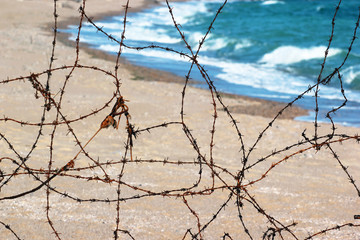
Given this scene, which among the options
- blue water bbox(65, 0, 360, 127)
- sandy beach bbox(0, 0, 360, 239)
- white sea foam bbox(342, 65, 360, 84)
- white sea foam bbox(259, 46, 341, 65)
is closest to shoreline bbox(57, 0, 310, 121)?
sandy beach bbox(0, 0, 360, 239)

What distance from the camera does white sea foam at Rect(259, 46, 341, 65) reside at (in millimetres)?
18531

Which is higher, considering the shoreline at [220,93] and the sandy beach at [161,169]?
the sandy beach at [161,169]

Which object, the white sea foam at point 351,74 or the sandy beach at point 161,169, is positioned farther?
the white sea foam at point 351,74

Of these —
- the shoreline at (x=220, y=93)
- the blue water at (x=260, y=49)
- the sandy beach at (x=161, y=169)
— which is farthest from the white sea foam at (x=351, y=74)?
the sandy beach at (x=161, y=169)

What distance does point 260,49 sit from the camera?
20641 mm

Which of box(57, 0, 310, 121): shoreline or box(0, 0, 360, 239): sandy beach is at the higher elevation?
box(0, 0, 360, 239): sandy beach

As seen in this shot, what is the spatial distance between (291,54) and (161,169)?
568 inches

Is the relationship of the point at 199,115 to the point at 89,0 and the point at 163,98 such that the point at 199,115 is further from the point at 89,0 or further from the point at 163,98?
the point at 89,0

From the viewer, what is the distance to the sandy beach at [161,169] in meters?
3.89

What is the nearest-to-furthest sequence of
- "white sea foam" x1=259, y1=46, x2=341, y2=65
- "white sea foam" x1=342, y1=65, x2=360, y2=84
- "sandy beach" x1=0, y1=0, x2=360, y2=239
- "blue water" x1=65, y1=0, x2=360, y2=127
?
"sandy beach" x1=0, y1=0, x2=360, y2=239 → "blue water" x1=65, y1=0, x2=360, y2=127 → "white sea foam" x1=342, y1=65, x2=360, y2=84 → "white sea foam" x1=259, y1=46, x2=341, y2=65

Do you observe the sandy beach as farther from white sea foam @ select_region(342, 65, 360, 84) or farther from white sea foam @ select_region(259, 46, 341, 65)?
white sea foam @ select_region(259, 46, 341, 65)

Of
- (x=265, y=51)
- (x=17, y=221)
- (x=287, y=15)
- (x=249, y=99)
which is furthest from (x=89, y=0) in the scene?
(x=17, y=221)

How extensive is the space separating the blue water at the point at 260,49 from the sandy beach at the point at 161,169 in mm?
1186

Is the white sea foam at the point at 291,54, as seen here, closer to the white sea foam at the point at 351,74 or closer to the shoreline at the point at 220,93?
the white sea foam at the point at 351,74
